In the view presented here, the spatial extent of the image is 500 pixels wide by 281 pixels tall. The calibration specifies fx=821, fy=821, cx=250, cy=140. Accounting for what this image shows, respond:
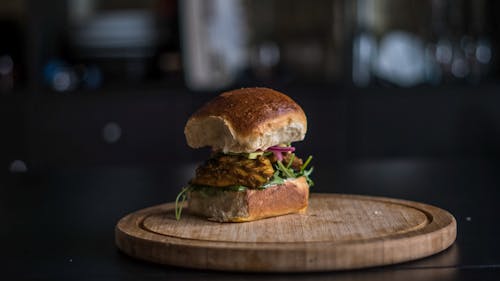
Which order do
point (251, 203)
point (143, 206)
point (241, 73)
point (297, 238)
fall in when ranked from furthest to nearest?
1. point (241, 73)
2. point (143, 206)
3. point (251, 203)
4. point (297, 238)

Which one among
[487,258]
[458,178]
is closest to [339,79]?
[458,178]

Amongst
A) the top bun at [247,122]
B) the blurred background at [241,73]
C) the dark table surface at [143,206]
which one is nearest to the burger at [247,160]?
the top bun at [247,122]

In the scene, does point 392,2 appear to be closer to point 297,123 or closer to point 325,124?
point 325,124

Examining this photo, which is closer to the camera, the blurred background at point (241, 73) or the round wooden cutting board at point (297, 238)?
the round wooden cutting board at point (297, 238)

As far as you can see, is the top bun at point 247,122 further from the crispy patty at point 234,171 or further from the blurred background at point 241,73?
the blurred background at point 241,73

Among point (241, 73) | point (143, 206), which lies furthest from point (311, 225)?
point (241, 73)

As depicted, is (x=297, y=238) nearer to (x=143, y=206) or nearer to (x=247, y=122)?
(x=247, y=122)

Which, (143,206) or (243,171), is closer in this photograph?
(243,171)

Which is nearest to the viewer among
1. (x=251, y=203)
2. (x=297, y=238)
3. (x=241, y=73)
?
(x=297, y=238)

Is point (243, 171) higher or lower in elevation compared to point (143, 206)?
higher
